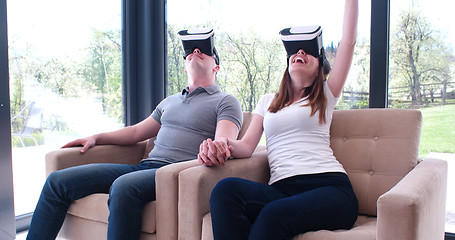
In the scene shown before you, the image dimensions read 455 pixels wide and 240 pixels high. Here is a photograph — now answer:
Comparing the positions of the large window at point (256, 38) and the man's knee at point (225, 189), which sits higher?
the large window at point (256, 38)

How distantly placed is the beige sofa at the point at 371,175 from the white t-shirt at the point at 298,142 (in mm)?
135

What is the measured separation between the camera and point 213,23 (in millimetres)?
3061

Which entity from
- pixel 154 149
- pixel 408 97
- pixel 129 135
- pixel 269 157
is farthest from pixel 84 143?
pixel 408 97

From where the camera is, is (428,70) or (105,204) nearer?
(105,204)

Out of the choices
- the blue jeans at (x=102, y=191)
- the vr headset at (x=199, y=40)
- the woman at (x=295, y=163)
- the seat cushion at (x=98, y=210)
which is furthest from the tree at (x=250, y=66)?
the seat cushion at (x=98, y=210)

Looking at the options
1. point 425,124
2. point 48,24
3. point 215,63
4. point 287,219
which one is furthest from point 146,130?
point 425,124

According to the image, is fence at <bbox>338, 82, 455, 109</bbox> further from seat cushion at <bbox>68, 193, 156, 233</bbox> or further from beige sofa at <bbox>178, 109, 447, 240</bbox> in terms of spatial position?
seat cushion at <bbox>68, 193, 156, 233</bbox>

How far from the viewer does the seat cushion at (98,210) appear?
171 cm

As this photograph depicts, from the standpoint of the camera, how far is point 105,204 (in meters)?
1.79

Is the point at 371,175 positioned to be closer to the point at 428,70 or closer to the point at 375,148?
the point at 375,148

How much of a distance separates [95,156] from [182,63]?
1.26 m

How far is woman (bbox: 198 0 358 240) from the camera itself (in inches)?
54.1

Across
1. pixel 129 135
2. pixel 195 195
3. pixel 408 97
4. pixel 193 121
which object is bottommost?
pixel 195 195

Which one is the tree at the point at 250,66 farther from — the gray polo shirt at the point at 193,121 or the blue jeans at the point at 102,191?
the blue jeans at the point at 102,191
